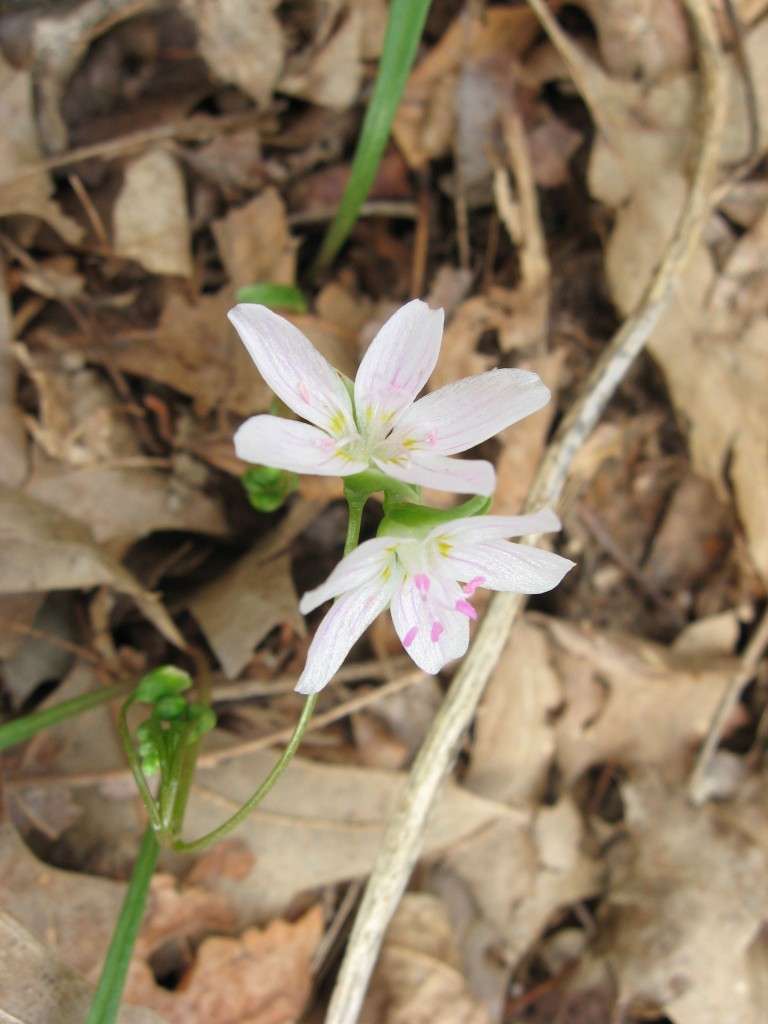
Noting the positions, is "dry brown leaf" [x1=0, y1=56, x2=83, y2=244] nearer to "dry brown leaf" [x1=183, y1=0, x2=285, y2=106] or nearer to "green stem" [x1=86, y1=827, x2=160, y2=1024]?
"dry brown leaf" [x1=183, y1=0, x2=285, y2=106]

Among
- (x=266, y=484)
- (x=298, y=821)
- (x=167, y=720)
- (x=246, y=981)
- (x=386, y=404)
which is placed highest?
(x=386, y=404)

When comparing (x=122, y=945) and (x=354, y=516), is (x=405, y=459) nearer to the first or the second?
(x=354, y=516)

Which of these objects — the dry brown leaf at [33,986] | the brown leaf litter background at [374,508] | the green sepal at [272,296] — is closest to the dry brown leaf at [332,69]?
the brown leaf litter background at [374,508]

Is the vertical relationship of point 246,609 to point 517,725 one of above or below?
above

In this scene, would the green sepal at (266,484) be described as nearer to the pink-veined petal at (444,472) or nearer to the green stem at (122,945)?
the pink-veined petal at (444,472)

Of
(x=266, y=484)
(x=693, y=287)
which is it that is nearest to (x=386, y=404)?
(x=266, y=484)

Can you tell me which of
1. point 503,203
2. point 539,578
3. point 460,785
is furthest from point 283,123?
point 460,785
